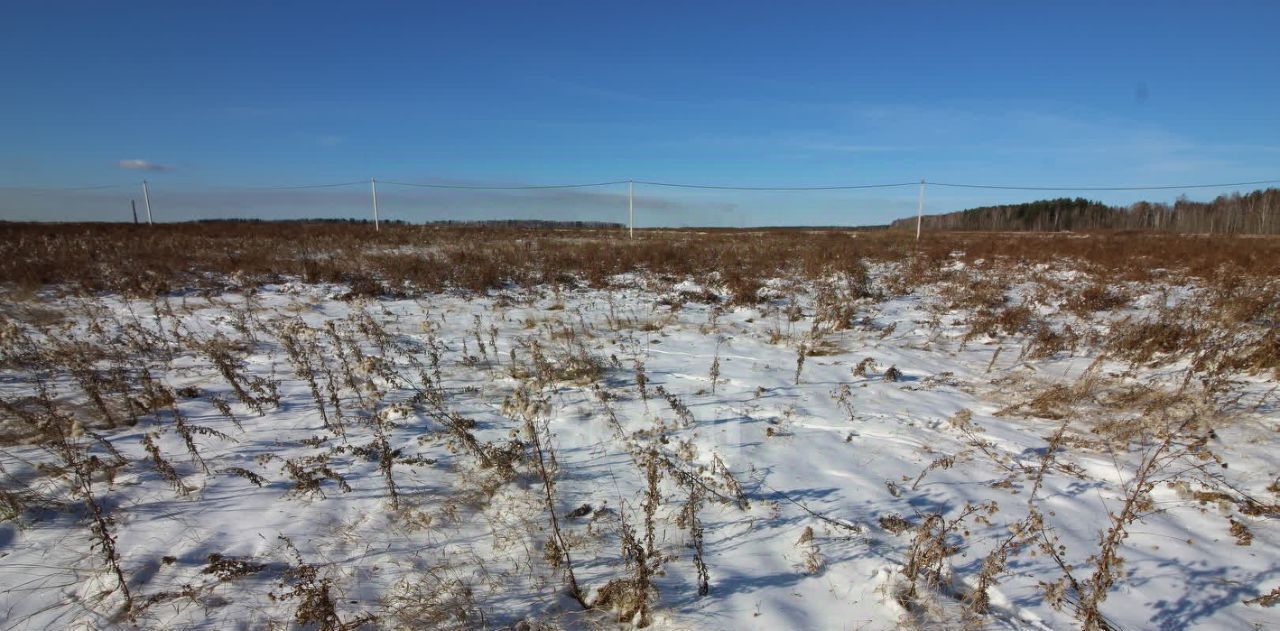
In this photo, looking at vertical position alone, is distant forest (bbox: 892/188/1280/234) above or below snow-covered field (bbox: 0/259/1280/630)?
above

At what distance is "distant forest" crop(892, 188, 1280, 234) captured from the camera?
5100 centimetres

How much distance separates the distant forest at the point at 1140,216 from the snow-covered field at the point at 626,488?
202 ft

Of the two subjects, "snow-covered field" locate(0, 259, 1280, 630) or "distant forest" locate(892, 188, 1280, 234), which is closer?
"snow-covered field" locate(0, 259, 1280, 630)

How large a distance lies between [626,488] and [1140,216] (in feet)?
305

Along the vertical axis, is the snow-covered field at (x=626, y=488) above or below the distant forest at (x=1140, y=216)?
below

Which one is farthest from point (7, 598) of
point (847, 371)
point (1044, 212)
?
point (1044, 212)

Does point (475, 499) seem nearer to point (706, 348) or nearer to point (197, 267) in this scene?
point (706, 348)

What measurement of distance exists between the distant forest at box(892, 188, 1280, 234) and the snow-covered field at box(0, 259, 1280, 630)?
6150cm

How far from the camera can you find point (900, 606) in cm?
244

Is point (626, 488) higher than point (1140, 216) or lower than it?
lower

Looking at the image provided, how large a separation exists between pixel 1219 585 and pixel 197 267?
16.4 metres

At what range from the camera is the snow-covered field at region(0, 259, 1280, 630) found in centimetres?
244

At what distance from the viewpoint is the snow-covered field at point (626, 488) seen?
2.44 m

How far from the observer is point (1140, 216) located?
6638 centimetres
